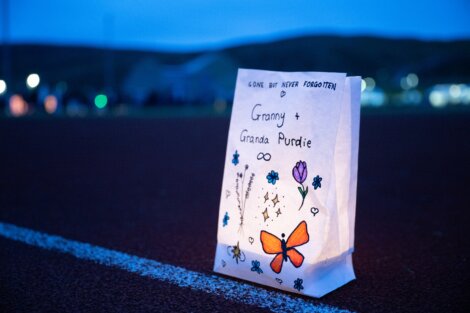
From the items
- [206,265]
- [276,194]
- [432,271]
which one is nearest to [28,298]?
[206,265]

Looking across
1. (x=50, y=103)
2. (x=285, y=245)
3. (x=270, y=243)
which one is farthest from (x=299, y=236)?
(x=50, y=103)

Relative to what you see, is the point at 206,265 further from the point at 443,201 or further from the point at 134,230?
the point at 443,201

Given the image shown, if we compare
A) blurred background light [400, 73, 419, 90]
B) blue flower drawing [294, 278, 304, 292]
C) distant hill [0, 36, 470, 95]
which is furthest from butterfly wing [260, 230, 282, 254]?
distant hill [0, 36, 470, 95]

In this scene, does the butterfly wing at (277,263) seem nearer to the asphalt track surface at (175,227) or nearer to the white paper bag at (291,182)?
the white paper bag at (291,182)

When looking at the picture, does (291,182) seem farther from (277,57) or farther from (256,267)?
(277,57)

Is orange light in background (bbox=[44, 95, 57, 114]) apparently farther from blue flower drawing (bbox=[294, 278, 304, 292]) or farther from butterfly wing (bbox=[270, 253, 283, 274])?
blue flower drawing (bbox=[294, 278, 304, 292])

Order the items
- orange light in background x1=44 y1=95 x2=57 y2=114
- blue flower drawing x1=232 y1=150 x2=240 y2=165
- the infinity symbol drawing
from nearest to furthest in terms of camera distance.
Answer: the infinity symbol drawing, blue flower drawing x1=232 y1=150 x2=240 y2=165, orange light in background x1=44 y1=95 x2=57 y2=114
